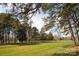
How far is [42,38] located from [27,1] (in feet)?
1.06

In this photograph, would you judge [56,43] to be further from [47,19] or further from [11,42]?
[11,42]

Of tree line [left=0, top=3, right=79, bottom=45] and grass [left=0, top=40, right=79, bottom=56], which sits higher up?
tree line [left=0, top=3, right=79, bottom=45]

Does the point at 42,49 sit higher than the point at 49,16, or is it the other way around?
the point at 49,16

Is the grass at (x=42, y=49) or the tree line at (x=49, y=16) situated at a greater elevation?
the tree line at (x=49, y=16)

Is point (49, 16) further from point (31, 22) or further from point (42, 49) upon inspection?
point (42, 49)

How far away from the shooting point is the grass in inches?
80.0

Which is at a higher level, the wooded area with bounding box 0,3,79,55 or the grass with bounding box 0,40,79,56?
the wooded area with bounding box 0,3,79,55

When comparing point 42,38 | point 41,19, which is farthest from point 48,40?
point 41,19

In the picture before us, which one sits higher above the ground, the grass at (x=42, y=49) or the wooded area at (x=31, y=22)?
the wooded area at (x=31, y=22)

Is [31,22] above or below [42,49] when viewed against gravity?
above

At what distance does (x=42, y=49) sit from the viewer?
204 cm

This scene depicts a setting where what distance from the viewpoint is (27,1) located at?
206 cm

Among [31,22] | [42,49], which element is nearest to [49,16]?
[31,22]

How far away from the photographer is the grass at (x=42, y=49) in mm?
2031
